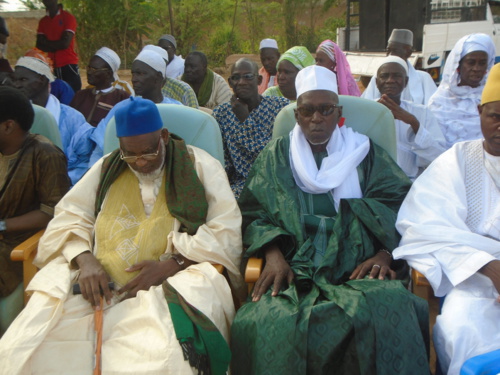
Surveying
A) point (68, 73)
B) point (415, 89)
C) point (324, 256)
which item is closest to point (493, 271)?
point (324, 256)

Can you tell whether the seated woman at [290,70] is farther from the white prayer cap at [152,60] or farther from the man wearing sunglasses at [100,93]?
the man wearing sunglasses at [100,93]

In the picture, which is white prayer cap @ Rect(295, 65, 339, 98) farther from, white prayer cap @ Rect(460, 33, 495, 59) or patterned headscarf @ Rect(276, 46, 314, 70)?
patterned headscarf @ Rect(276, 46, 314, 70)

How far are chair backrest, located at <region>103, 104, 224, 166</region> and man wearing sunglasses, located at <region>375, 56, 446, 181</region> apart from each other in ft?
5.01

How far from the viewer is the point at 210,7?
1889cm

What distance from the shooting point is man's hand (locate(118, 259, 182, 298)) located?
2.92 meters

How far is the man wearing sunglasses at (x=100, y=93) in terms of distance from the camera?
17.3 ft

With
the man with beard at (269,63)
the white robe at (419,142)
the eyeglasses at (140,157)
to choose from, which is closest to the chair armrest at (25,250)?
the eyeglasses at (140,157)

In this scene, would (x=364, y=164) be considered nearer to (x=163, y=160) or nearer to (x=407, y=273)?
(x=407, y=273)

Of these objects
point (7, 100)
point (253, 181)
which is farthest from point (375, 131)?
point (7, 100)

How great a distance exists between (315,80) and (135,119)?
1185 mm

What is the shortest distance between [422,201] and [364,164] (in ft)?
1.69

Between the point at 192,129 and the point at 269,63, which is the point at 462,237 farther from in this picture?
the point at 269,63

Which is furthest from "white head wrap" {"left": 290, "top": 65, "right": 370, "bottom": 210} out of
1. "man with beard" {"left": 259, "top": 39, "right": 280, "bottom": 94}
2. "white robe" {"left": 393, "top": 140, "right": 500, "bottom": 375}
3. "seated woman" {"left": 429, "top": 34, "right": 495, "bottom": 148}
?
"man with beard" {"left": 259, "top": 39, "right": 280, "bottom": 94}

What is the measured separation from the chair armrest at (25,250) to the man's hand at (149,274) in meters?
0.61
